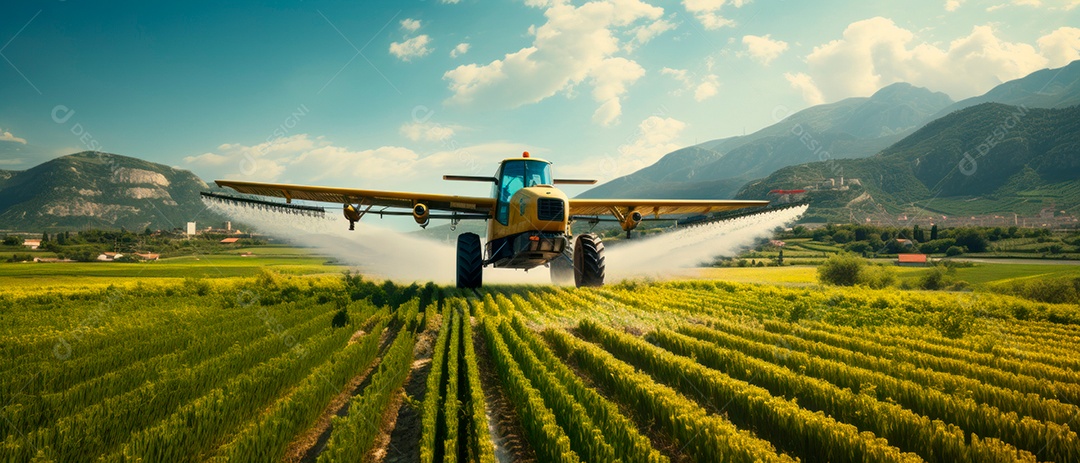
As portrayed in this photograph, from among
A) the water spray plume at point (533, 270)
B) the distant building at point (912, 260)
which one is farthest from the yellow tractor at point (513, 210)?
the distant building at point (912, 260)

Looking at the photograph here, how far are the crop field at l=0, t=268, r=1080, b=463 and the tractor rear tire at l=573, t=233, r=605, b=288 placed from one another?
289cm

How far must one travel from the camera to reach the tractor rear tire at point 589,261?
690 inches

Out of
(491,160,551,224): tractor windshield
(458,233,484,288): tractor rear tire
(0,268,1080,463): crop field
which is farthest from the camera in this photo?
(458,233,484,288): tractor rear tire

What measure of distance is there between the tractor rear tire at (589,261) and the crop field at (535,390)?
9.50 ft

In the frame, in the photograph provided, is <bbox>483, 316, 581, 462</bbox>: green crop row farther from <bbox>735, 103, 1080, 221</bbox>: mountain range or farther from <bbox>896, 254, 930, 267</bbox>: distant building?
<bbox>735, 103, 1080, 221</bbox>: mountain range

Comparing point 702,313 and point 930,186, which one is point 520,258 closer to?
point 702,313

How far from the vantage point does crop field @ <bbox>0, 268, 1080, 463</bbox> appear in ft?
16.2

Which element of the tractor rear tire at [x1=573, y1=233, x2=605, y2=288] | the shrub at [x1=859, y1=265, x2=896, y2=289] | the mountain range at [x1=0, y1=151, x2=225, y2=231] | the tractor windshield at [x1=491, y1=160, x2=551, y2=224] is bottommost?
the shrub at [x1=859, y1=265, x2=896, y2=289]

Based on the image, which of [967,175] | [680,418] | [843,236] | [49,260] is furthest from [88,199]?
[967,175]

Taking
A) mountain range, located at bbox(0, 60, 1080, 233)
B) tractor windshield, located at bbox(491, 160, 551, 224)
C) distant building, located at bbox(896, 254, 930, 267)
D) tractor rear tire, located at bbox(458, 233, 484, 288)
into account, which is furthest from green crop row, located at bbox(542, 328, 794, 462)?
mountain range, located at bbox(0, 60, 1080, 233)

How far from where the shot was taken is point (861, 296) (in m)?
20.5

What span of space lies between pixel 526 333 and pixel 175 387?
685cm

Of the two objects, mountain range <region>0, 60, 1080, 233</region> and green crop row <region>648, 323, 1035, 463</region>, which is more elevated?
mountain range <region>0, 60, 1080, 233</region>

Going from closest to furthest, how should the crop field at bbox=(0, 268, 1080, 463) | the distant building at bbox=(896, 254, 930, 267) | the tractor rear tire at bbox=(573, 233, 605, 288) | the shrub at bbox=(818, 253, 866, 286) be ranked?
the crop field at bbox=(0, 268, 1080, 463) < the tractor rear tire at bbox=(573, 233, 605, 288) < the shrub at bbox=(818, 253, 866, 286) < the distant building at bbox=(896, 254, 930, 267)
